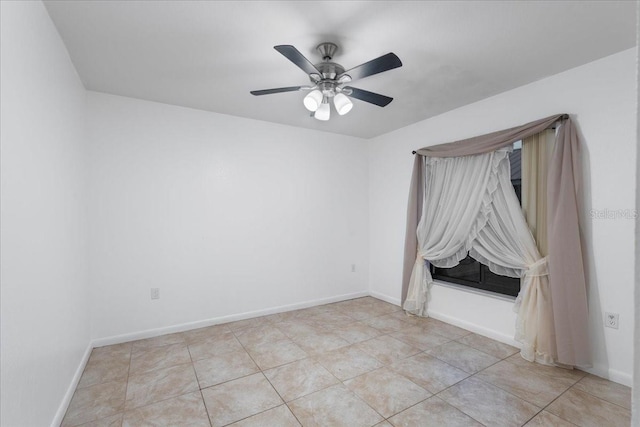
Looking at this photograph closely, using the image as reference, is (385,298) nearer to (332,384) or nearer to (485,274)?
(485,274)

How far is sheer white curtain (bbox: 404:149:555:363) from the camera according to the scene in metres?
2.52

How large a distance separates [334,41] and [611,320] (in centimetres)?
295

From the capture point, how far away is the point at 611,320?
7.14ft

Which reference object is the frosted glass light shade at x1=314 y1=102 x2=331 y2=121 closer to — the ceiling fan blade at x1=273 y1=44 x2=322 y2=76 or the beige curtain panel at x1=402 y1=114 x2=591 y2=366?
the ceiling fan blade at x1=273 y1=44 x2=322 y2=76

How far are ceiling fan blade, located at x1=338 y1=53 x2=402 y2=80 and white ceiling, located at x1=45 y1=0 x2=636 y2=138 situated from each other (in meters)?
0.29

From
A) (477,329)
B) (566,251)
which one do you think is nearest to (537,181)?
(566,251)

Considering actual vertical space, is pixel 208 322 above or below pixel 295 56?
below

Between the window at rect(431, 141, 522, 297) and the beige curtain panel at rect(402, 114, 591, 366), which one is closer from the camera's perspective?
the beige curtain panel at rect(402, 114, 591, 366)

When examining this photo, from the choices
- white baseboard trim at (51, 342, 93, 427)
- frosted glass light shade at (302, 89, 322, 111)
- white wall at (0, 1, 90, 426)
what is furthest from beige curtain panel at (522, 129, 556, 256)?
white baseboard trim at (51, 342, 93, 427)

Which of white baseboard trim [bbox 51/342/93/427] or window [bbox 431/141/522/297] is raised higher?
window [bbox 431/141/522/297]

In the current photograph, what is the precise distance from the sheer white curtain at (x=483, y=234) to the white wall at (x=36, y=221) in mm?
3379

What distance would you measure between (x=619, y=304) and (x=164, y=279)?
407cm

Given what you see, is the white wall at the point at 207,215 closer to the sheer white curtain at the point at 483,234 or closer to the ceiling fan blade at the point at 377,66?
the sheer white curtain at the point at 483,234

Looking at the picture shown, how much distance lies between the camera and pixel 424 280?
358 cm
